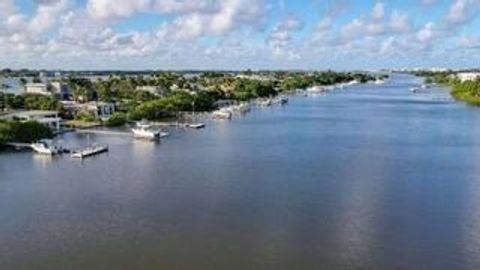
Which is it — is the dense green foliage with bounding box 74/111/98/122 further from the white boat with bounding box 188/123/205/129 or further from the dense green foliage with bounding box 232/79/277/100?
the dense green foliage with bounding box 232/79/277/100

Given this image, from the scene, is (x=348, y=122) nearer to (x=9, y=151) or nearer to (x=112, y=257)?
(x=9, y=151)

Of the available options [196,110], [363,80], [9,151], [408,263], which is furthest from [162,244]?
[363,80]

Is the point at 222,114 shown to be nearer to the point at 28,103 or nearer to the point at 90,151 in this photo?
the point at 28,103

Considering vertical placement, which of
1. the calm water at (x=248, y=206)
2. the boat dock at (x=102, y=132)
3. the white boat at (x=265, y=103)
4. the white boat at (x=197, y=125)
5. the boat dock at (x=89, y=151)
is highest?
the calm water at (x=248, y=206)

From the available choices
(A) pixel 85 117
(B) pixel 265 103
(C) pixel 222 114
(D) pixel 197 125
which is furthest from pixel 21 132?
(B) pixel 265 103

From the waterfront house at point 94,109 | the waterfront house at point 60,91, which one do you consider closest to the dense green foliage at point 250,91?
the waterfront house at point 60,91

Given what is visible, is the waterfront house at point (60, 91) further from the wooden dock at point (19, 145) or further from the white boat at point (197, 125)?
the wooden dock at point (19, 145)
